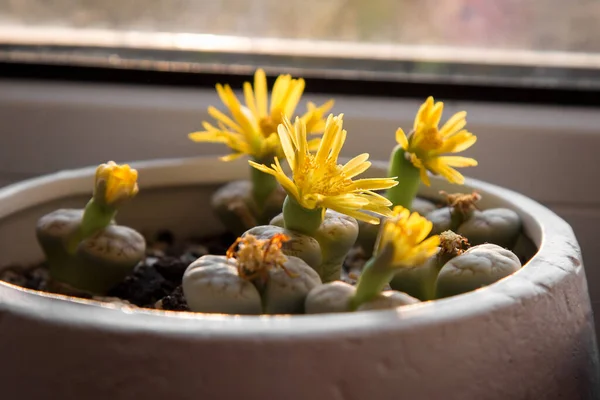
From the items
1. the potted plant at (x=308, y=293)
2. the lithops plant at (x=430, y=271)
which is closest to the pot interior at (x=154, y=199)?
the potted plant at (x=308, y=293)

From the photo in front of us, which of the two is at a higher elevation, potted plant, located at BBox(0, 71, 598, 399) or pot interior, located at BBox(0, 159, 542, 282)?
potted plant, located at BBox(0, 71, 598, 399)

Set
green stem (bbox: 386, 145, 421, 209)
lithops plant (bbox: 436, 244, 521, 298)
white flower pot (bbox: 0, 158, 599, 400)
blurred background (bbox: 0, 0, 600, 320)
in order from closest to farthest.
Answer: white flower pot (bbox: 0, 158, 599, 400), lithops plant (bbox: 436, 244, 521, 298), green stem (bbox: 386, 145, 421, 209), blurred background (bbox: 0, 0, 600, 320)

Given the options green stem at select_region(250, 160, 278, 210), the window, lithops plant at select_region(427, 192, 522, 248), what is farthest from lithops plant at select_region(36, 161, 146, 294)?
the window

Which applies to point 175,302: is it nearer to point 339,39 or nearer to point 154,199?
point 154,199

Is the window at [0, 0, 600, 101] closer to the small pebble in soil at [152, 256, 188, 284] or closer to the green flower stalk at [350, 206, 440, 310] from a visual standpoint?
the small pebble in soil at [152, 256, 188, 284]

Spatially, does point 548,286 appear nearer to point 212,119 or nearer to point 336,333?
point 336,333

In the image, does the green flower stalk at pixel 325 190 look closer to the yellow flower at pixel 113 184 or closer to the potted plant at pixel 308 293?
the potted plant at pixel 308 293

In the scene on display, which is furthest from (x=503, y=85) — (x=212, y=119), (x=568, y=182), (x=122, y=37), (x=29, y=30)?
(x=29, y=30)

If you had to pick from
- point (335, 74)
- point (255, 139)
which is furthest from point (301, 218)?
point (335, 74)
